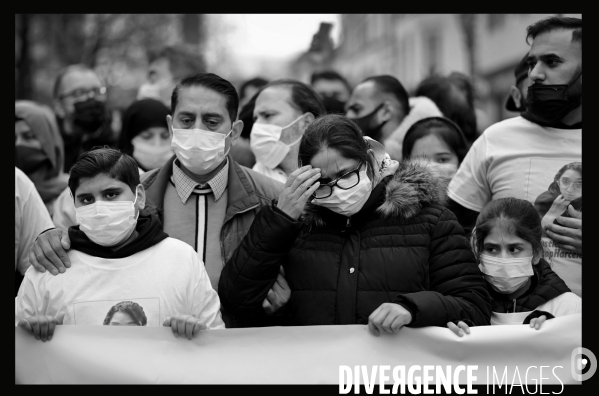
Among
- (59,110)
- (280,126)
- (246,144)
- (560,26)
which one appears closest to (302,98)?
(280,126)

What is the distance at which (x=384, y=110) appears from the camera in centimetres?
695

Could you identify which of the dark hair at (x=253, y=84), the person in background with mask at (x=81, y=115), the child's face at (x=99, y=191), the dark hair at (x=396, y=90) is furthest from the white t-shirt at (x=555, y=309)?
the dark hair at (x=253, y=84)

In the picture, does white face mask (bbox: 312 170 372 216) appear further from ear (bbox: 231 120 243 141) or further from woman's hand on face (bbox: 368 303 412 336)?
ear (bbox: 231 120 243 141)

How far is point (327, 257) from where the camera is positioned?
13.5 ft

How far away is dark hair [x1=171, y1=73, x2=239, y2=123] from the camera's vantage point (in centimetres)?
476

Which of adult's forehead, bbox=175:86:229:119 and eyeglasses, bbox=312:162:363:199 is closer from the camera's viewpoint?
eyeglasses, bbox=312:162:363:199

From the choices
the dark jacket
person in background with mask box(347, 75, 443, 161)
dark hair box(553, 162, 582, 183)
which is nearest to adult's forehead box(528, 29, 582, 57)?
dark hair box(553, 162, 582, 183)

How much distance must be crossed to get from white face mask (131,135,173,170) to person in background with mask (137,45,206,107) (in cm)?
278

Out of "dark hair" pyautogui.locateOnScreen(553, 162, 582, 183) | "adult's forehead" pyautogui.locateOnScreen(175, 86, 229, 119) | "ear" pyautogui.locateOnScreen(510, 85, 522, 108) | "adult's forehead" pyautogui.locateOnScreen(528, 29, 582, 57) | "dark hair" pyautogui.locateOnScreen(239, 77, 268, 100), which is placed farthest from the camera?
"dark hair" pyautogui.locateOnScreen(239, 77, 268, 100)

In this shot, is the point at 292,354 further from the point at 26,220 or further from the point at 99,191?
the point at 26,220

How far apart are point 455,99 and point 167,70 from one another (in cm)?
402

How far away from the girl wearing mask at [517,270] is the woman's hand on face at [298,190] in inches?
43.2

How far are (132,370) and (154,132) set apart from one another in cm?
285

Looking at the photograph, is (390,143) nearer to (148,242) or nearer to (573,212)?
(573,212)
